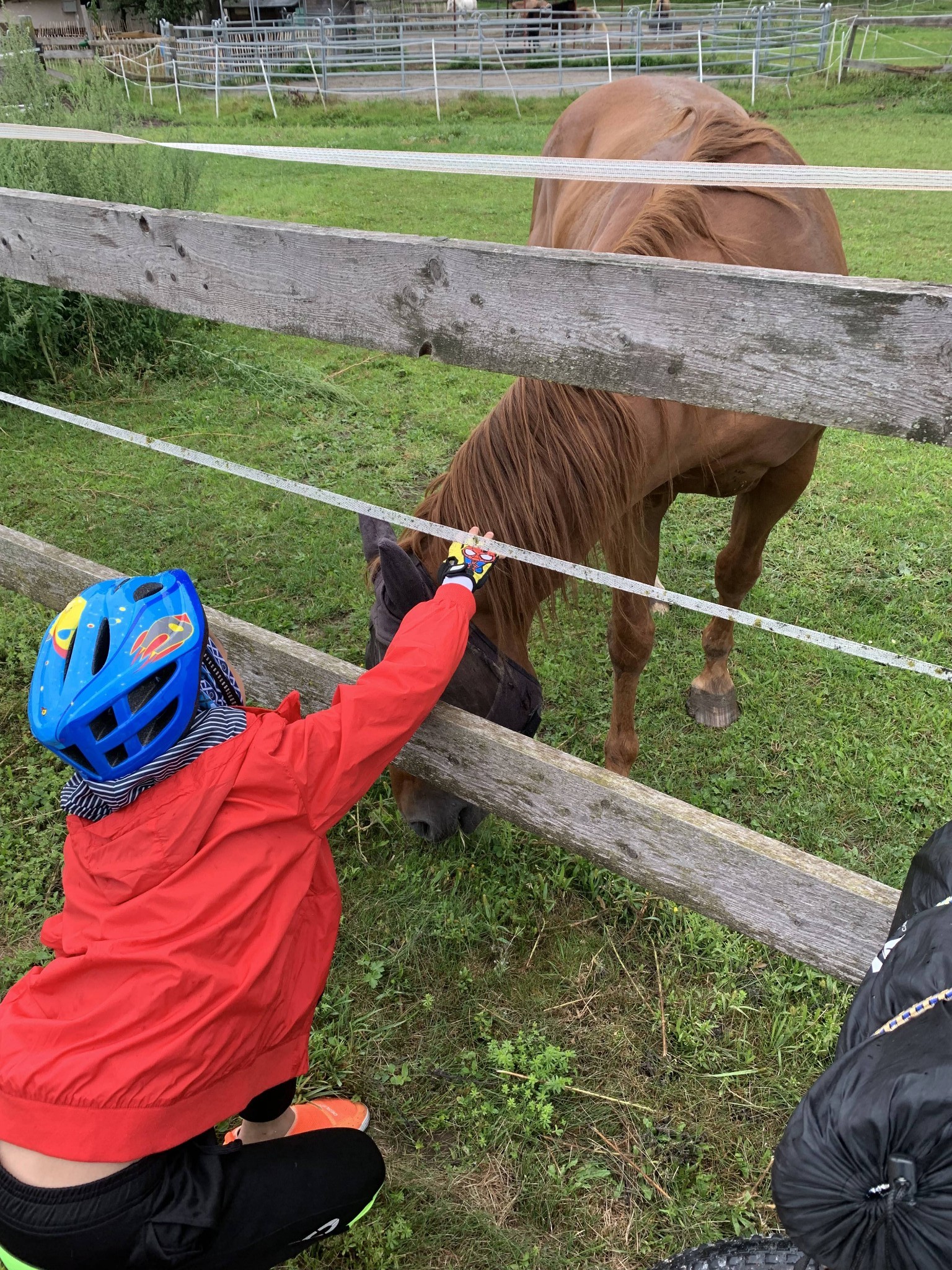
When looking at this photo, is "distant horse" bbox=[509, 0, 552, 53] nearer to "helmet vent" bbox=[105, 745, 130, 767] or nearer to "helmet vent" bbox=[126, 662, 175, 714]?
"helmet vent" bbox=[126, 662, 175, 714]

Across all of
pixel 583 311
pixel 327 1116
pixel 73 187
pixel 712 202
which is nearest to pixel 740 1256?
pixel 327 1116

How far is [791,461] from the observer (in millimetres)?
2969

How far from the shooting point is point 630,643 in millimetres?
2965

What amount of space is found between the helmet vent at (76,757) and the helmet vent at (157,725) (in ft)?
0.28

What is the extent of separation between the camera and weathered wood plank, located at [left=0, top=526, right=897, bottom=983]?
59.0 inches

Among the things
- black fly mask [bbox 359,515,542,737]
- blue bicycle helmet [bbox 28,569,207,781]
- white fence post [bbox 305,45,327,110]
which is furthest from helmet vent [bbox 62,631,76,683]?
white fence post [bbox 305,45,327,110]

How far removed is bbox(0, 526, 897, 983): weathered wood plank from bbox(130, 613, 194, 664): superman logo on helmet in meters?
0.59

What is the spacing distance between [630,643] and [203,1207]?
2.09m

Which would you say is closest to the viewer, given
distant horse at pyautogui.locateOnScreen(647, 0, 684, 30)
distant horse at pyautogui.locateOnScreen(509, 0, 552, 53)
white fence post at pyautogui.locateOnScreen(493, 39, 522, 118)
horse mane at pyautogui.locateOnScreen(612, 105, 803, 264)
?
horse mane at pyautogui.locateOnScreen(612, 105, 803, 264)

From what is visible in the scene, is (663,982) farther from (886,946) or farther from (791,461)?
(791,461)

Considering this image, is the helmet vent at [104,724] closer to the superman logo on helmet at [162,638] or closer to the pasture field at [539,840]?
the superman logo on helmet at [162,638]

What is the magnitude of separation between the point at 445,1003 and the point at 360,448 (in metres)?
3.79

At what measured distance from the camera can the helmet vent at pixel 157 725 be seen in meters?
1.36

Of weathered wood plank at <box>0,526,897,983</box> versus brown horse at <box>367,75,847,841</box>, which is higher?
brown horse at <box>367,75,847,841</box>
